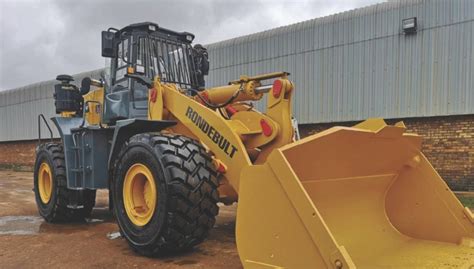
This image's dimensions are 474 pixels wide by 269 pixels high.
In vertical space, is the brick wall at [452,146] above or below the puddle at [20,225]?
above

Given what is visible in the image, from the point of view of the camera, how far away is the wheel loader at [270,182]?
327 cm

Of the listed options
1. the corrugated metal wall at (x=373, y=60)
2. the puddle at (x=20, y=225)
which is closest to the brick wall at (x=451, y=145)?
the corrugated metal wall at (x=373, y=60)

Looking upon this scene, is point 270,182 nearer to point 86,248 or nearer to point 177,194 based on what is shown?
point 177,194

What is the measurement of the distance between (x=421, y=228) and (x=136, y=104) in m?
3.96

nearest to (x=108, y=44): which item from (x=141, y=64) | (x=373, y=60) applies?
(x=141, y=64)

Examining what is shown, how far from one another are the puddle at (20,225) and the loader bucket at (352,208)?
466 cm

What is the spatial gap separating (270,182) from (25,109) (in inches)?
1043

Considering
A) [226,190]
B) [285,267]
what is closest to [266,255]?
[285,267]

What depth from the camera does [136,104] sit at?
618 cm

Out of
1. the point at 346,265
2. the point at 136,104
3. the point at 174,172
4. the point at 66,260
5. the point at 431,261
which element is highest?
the point at 136,104

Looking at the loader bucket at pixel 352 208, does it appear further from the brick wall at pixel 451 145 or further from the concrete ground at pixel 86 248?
the brick wall at pixel 451 145

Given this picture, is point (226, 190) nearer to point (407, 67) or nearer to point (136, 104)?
point (136, 104)

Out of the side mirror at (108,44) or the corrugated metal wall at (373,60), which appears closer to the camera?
the side mirror at (108,44)

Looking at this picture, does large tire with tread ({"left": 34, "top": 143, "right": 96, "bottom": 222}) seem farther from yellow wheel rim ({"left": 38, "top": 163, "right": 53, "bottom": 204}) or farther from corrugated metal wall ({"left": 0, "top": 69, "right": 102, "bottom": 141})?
corrugated metal wall ({"left": 0, "top": 69, "right": 102, "bottom": 141})
